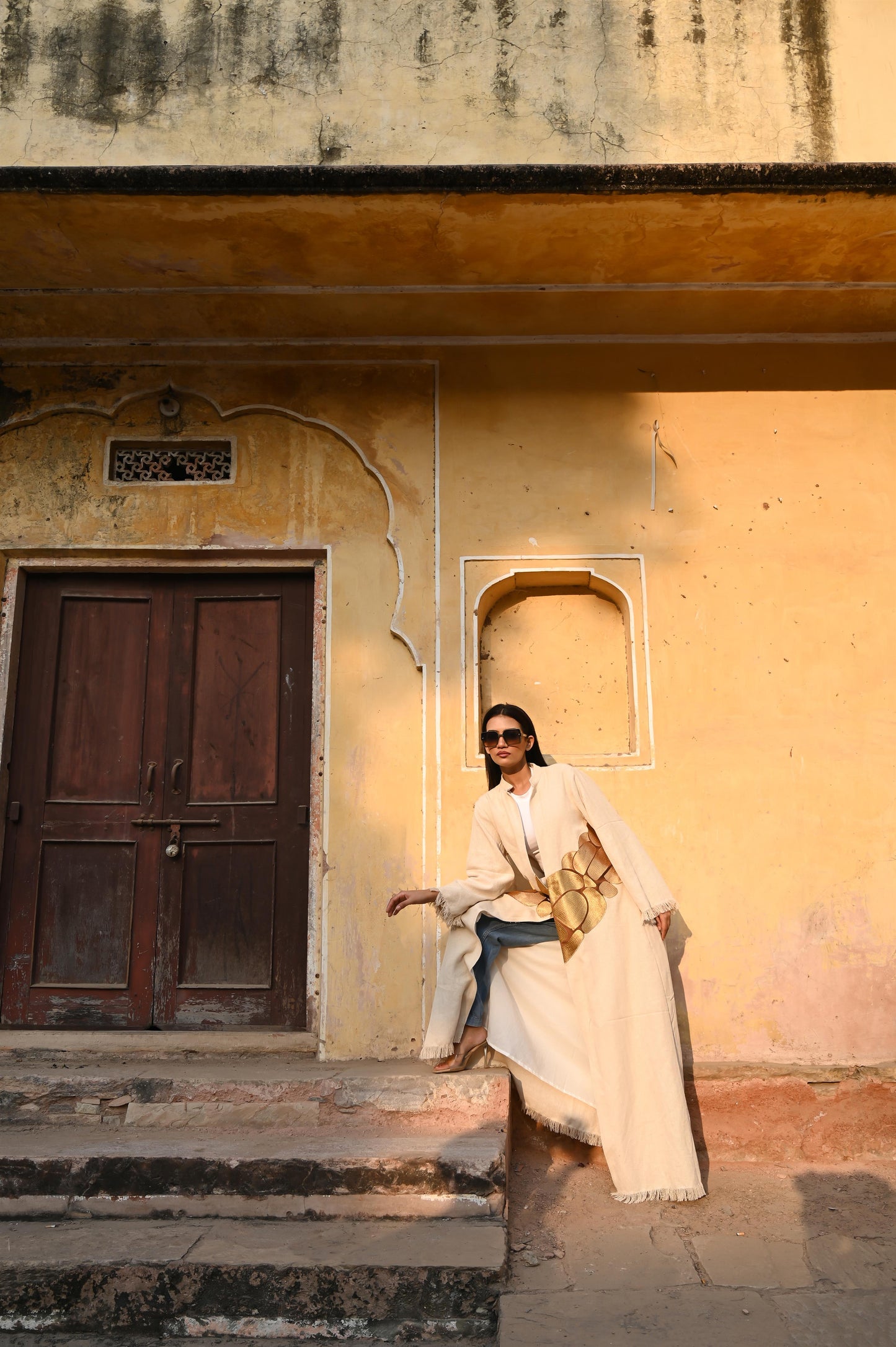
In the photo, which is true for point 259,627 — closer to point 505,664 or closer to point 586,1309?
point 505,664

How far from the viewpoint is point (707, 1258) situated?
3201 mm

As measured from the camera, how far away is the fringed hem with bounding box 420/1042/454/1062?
402 centimetres

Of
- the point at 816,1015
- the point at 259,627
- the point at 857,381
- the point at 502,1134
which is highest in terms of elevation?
the point at 857,381

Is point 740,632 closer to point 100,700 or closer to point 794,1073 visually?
point 794,1073

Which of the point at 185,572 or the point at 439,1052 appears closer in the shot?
the point at 439,1052

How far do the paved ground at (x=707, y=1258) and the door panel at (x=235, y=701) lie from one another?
2.07 metres

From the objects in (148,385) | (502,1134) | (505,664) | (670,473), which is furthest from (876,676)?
(148,385)

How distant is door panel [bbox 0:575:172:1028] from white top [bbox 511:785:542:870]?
1.88 metres

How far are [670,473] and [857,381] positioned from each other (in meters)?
1.07

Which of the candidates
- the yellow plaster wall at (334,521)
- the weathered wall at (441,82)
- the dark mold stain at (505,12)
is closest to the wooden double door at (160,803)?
the yellow plaster wall at (334,521)

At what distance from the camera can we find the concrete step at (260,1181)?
334cm

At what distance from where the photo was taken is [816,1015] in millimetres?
4500

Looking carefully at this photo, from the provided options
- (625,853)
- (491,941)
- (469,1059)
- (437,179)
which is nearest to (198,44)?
(437,179)

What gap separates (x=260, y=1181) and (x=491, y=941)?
1232 mm
